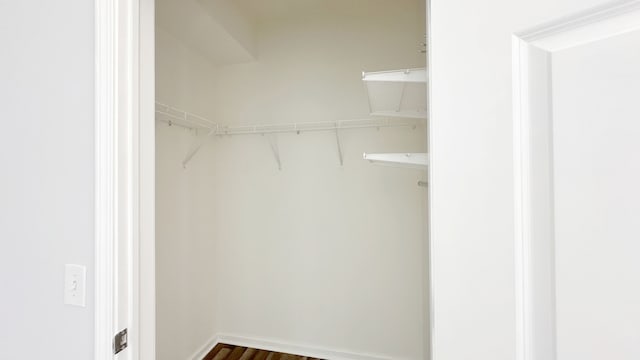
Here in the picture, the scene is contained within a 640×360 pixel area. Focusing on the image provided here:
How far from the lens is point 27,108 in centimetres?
86

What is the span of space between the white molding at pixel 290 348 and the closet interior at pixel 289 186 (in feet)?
0.03

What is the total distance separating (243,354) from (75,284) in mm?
1780

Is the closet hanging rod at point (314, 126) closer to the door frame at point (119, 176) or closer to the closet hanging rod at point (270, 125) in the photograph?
the closet hanging rod at point (270, 125)

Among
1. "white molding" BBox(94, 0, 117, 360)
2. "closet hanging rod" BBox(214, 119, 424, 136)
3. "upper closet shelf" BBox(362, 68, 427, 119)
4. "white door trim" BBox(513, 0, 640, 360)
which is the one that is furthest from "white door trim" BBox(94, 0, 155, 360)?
"closet hanging rod" BBox(214, 119, 424, 136)

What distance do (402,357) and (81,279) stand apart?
2033 millimetres

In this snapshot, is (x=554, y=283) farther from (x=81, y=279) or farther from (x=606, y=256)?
(x=81, y=279)

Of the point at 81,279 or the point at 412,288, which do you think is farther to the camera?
the point at 412,288

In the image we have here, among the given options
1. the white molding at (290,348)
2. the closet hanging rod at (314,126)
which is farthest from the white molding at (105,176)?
the white molding at (290,348)

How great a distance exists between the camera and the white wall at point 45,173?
806 mm

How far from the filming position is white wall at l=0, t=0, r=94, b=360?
0.81 meters

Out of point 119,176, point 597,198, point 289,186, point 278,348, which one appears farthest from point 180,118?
point 597,198

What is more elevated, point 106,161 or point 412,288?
point 106,161

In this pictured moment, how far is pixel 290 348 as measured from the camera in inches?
89.1

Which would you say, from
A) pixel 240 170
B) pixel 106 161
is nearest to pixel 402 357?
pixel 240 170
